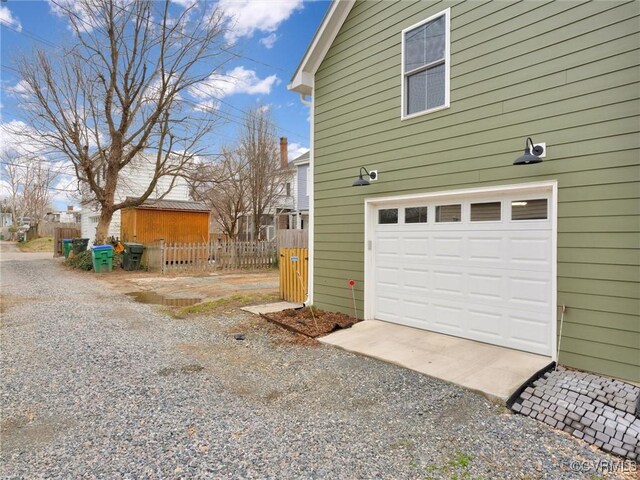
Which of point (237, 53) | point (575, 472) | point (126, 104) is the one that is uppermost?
point (237, 53)

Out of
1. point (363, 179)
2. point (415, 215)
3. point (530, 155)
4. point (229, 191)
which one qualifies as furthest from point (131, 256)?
point (530, 155)

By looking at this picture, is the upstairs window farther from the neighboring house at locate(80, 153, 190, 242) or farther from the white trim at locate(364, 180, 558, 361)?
the neighboring house at locate(80, 153, 190, 242)

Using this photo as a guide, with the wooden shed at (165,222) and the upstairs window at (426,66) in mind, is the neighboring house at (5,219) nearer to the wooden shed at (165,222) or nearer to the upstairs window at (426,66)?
the wooden shed at (165,222)

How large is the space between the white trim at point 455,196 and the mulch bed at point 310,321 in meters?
0.49

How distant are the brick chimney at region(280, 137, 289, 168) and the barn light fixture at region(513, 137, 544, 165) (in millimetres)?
Result: 18638

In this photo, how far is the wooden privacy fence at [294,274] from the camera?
7988 millimetres

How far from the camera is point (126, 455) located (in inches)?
104

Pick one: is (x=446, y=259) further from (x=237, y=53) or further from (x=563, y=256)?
(x=237, y=53)

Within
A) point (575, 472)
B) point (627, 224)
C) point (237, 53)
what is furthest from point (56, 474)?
point (237, 53)

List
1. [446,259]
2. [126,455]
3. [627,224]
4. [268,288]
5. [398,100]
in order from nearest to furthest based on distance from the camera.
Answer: [126,455] < [627,224] < [446,259] < [398,100] < [268,288]

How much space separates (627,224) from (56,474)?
17.3 feet

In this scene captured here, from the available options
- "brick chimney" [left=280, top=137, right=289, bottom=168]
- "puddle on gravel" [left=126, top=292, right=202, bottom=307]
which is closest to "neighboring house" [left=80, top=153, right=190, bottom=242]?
"brick chimney" [left=280, top=137, right=289, bottom=168]

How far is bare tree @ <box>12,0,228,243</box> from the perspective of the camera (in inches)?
548

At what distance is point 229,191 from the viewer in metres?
19.6
